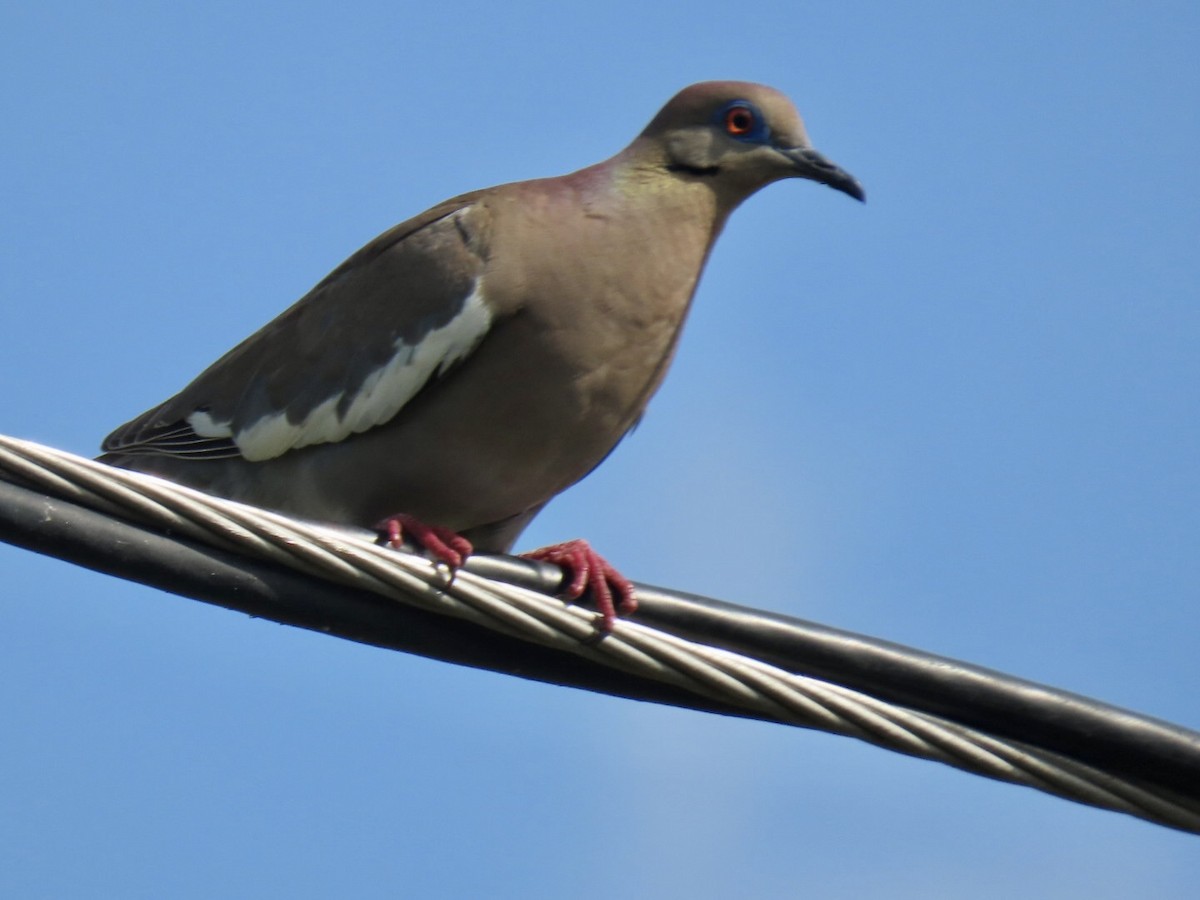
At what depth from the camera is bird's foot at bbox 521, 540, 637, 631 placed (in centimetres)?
355

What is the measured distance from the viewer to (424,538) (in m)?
4.08

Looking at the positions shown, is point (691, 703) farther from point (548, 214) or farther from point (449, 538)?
point (548, 214)

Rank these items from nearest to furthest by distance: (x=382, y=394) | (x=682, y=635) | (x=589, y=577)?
(x=682, y=635) < (x=589, y=577) < (x=382, y=394)

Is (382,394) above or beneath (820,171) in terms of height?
beneath

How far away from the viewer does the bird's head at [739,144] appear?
5.12 meters

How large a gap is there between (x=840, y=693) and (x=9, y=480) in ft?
4.18

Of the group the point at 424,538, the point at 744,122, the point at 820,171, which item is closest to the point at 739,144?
the point at 744,122

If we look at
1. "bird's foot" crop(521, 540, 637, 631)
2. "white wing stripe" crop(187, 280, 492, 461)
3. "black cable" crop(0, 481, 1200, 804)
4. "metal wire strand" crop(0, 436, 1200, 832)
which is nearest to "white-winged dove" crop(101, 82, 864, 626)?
"white wing stripe" crop(187, 280, 492, 461)

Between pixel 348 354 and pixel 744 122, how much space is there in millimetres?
1353

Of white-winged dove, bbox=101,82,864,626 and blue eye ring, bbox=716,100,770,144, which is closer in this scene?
white-winged dove, bbox=101,82,864,626

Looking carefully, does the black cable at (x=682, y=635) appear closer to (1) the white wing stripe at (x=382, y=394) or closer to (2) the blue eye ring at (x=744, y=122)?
(1) the white wing stripe at (x=382, y=394)

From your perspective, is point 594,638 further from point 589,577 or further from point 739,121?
point 739,121

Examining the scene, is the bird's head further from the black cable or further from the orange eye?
the black cable

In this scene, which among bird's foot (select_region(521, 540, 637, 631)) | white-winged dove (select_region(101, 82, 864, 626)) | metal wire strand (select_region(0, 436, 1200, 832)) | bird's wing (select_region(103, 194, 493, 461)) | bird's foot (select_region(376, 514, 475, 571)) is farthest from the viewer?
bird's wing (select_region(103, 194, 493, 461))
